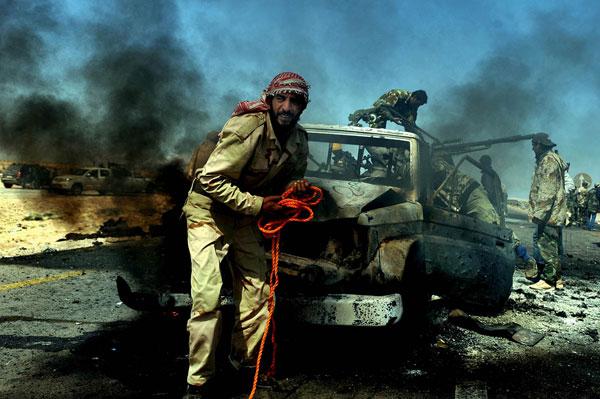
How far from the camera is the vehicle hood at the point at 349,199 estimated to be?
3148 millimetres

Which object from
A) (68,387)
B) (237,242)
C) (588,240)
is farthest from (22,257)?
(588,240)

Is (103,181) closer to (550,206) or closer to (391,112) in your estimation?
(391,112)

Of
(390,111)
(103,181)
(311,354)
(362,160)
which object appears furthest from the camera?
(103,181)

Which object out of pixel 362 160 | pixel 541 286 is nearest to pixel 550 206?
pixel 541 286

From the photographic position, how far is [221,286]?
8.68 feet

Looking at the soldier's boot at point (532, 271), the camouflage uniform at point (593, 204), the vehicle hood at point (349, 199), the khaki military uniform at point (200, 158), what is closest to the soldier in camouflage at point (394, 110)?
the soldier's boot at point (532, 271)

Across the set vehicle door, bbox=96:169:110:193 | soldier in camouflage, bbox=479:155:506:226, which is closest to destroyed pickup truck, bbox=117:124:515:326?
soldier in camouflage, bbox=479:155:506:226

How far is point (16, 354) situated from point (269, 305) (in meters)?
1.81

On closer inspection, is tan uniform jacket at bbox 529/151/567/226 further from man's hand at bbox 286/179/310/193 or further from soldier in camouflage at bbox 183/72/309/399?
man's hand at bbox 286/179/310/193

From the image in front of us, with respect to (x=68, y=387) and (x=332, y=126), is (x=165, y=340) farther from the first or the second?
(x=332, y=126)

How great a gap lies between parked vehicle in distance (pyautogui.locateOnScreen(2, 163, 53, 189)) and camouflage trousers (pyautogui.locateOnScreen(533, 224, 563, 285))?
2132cm

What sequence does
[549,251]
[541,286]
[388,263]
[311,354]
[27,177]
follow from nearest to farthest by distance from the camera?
[388,263] → [311,354] → [541,286] → [549,251] → [27,177]

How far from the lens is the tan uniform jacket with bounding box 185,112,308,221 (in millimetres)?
2678

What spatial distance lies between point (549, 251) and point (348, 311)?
4807 millimetres
